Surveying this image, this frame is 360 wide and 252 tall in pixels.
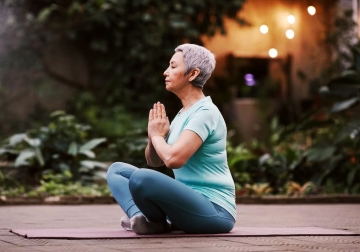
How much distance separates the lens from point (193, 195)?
517 centimetres

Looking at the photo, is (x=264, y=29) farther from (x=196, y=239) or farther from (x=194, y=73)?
(x=196, y=239)

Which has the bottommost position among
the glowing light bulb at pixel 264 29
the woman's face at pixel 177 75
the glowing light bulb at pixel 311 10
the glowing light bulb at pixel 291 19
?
the woman's face at pixel 177 75

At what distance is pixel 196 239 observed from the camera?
5066 millimetres

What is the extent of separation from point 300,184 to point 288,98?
590cm

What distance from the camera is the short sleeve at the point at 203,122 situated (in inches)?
202

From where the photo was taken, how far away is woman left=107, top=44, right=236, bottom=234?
5.09 metres

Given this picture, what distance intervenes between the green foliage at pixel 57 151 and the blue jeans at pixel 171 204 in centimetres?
533

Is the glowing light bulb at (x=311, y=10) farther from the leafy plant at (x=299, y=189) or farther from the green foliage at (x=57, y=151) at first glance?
the green foliage at (x=57, y=151)

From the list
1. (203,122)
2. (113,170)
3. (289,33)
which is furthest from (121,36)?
(203,122)

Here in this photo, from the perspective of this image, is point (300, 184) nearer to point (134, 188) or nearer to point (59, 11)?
point (59, 11)

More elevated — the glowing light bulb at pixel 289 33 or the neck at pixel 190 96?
the glowing light bulb at pixel 289 33

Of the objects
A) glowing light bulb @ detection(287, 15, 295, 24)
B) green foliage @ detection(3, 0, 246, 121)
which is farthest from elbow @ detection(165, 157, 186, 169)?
glowing light bulb @ detection(287, 15, 295, 24)

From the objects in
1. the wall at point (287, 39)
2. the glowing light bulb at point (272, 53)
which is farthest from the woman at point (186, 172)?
the glowing light bulb at point (272, 53)

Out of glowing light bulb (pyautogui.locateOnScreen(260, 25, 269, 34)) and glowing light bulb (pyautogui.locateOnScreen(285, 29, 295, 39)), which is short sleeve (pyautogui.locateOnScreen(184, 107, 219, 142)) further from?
glowing light bulb (pyautogui.locateOnScreen(285, 29, 295, 39))
